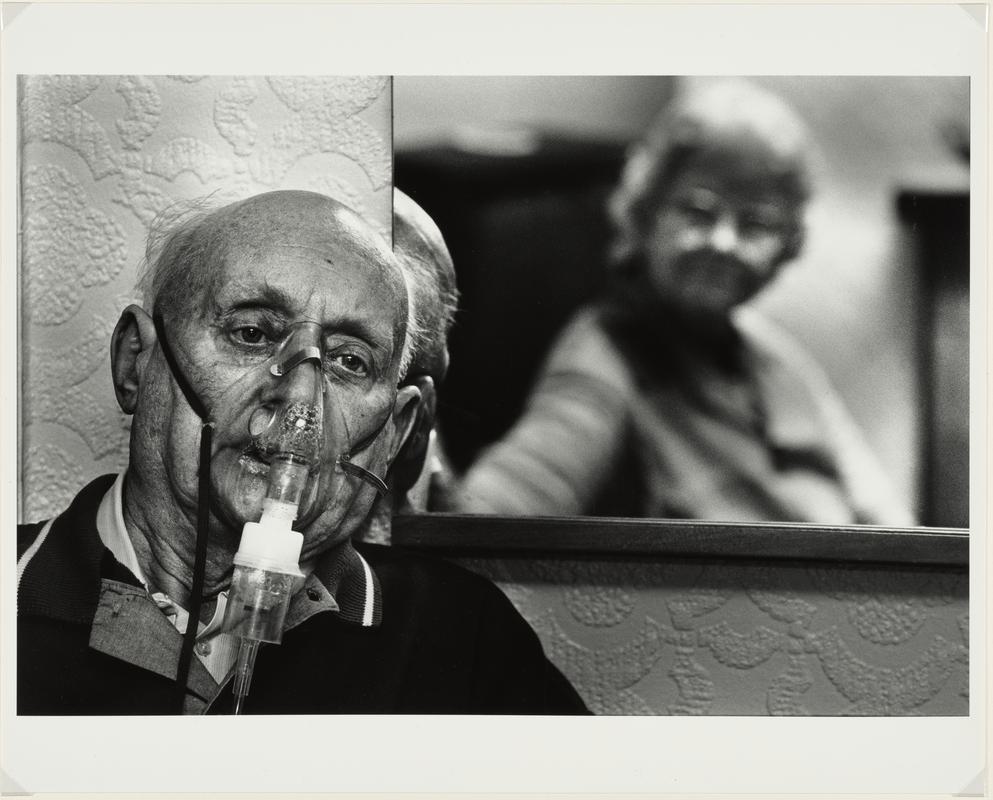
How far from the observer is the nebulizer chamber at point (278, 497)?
0.98m

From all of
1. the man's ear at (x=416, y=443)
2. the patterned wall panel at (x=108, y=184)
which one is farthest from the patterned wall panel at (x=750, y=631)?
the patterned wall panel at (x=108, y=184)

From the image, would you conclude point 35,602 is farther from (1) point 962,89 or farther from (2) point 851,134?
(1) point 962,89

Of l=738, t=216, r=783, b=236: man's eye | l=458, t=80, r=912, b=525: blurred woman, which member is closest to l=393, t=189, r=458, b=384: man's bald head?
l=458, t=80, r=912, b=525: blurred woman

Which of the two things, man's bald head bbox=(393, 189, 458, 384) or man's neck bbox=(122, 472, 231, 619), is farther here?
man's bald head bbox=(393, 189, 458, 384)

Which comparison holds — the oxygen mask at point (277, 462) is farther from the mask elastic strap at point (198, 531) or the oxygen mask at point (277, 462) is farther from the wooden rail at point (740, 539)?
the wooden rail at point (740, 539)

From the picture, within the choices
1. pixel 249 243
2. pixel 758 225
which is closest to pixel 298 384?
pixel 249 243

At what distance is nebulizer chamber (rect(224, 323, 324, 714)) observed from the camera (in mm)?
981

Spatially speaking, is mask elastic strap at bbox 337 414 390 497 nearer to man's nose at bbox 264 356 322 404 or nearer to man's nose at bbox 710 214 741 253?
man's nose at bbox 264 356 322 404

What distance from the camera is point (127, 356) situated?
1142 millimetres

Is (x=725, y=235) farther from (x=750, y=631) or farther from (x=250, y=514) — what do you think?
(x=250, y=514)

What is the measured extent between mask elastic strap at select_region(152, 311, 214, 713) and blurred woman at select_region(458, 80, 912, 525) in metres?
0.31

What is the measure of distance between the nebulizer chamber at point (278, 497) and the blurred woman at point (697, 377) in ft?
0.79
